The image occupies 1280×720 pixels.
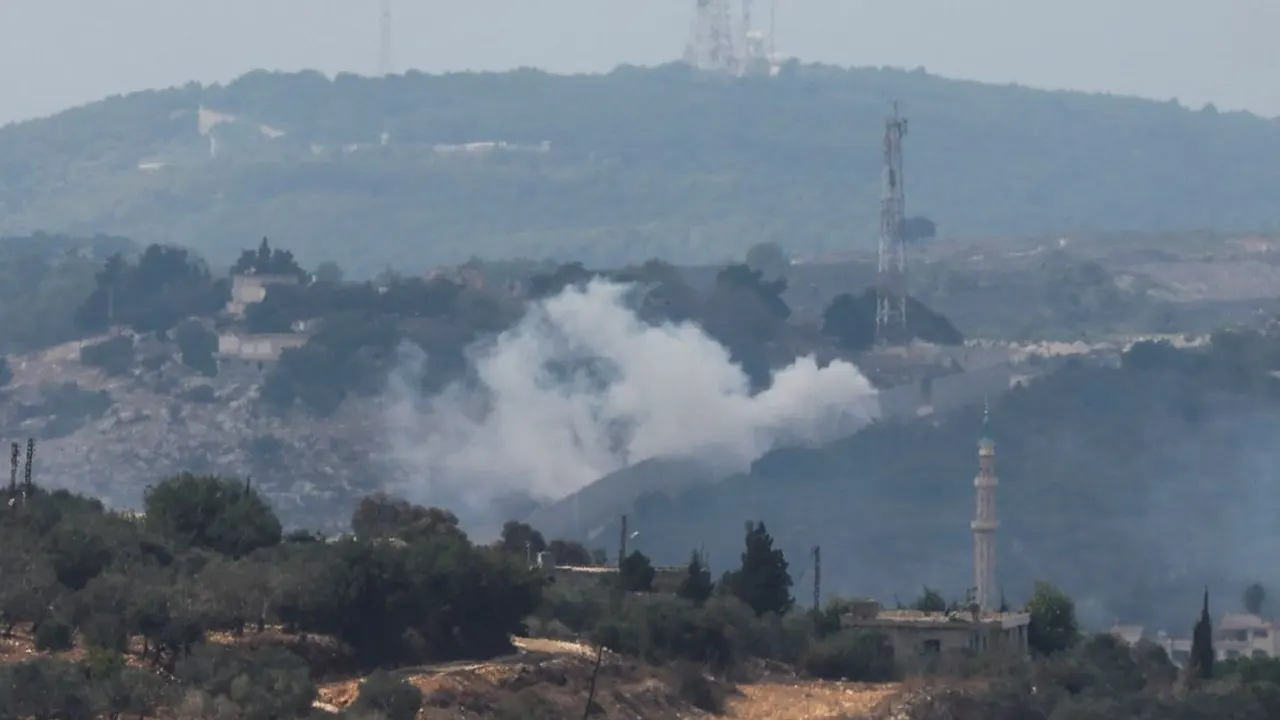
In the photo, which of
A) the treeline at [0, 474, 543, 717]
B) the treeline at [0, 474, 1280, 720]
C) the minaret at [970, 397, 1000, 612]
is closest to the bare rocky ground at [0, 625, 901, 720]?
the treeline at [0, 474, 1280, 720]

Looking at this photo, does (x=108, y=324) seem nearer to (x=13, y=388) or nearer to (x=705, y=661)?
(x=13, y=388)

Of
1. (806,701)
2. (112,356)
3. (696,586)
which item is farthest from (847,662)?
(112,356)

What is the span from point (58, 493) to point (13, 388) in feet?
351

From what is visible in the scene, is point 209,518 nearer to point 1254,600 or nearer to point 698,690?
point 698,690

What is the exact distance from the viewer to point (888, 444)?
154 m

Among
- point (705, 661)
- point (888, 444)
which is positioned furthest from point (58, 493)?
point (888, 444)

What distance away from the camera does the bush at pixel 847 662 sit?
58312 millimetres

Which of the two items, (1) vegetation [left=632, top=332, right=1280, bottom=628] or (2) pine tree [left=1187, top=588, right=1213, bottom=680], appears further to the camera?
(1) vegetation [left=632, top=332, right=1280, bottom=628]

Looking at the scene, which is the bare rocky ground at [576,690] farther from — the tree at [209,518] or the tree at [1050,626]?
the tree at [1050,626]

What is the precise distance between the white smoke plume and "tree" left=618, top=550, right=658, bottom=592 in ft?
220

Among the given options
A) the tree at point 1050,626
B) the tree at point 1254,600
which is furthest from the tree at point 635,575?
the tree at point 1254,600

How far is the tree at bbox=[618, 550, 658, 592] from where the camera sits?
68875 mm

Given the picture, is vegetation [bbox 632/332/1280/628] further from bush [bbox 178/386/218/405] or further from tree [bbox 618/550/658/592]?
tree [bbox 618/550/658/592]

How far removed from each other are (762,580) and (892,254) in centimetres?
12498
